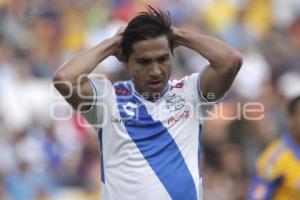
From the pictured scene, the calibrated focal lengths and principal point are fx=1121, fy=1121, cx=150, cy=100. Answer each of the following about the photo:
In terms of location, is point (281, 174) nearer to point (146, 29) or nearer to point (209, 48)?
point (209, 48)

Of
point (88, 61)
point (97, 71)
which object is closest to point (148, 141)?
point (88, 61)

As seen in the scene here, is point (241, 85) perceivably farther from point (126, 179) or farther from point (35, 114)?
point (126, 179)

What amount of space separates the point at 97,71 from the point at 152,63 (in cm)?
746

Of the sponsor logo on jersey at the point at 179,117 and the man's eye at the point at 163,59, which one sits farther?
the sponsor logo on jersey at the point at 179,117

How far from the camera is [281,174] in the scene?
29.4ft

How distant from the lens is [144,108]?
6.52 m

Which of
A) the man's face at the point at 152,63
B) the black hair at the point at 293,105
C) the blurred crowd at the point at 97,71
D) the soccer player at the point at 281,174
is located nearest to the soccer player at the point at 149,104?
the man's face at the point at 152,63

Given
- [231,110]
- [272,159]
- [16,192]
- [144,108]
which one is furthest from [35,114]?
[144,108]

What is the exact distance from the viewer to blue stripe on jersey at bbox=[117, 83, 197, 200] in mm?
6379

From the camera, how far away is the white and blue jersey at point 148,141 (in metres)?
6.38

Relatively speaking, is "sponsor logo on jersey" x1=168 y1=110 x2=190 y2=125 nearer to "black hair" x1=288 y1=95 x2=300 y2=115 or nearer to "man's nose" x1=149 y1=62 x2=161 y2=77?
"man's nose" x1=149 y1=62 x2=161 y2=77

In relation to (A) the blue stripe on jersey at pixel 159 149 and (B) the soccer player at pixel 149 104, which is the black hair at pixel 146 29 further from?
(A) the blue stripe on jersey at pixel 159 149

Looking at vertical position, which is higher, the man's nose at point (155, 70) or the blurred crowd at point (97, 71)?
the man's nose at point (155, 70)

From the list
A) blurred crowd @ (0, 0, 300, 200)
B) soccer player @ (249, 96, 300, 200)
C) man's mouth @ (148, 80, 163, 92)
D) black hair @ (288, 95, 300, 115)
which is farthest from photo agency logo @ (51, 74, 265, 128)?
blurred crowd @ (0, 0, 300, 200)
